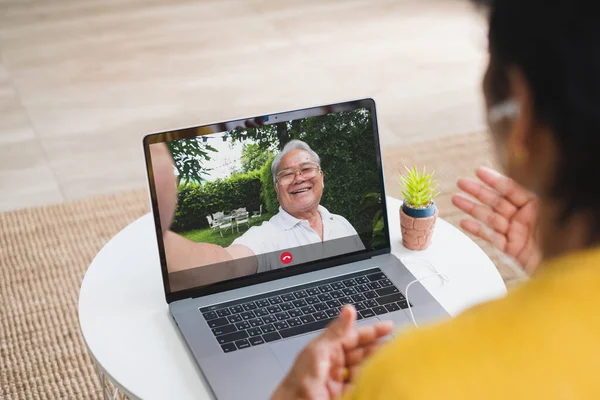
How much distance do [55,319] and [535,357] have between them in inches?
69.1

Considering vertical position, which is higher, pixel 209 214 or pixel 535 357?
pixel 535 357

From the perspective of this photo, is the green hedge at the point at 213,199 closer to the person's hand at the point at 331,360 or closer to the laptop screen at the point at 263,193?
the laptop screen at the point at 263,193

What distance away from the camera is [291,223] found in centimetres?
139

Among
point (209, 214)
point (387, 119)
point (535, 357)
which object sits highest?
point (535, 357)

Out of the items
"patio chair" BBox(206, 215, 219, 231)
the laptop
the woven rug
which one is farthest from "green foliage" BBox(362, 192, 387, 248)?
the woven rug

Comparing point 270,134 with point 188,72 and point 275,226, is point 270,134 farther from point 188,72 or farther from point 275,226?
point 188,72

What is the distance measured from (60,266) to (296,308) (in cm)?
112

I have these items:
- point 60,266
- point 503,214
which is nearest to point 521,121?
point 503,214

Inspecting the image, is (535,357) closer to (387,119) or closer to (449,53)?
(387,119)

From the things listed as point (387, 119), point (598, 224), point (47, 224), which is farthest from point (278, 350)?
point (387, 119)

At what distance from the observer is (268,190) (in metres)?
1.38

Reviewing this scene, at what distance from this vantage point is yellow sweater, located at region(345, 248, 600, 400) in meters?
0.49

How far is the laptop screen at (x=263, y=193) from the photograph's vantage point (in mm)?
1338

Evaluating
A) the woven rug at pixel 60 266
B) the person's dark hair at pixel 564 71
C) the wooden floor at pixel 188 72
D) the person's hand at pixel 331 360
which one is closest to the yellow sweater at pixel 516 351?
the person's dark hair at pixel 564 71
